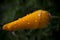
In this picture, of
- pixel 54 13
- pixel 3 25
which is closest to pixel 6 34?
pixel 3 25

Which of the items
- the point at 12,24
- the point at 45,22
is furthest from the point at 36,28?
the point at 12,24

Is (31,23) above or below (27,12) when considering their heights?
below

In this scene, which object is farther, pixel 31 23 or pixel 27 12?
pixel 27 12

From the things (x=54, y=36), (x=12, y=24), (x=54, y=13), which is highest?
(x=54, y=13)

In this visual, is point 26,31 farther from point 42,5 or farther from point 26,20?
point 42,5

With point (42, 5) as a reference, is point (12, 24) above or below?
below

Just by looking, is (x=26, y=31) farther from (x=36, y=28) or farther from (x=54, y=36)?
(x=54, y=36)

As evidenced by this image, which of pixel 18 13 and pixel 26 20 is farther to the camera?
pixel 18 13
